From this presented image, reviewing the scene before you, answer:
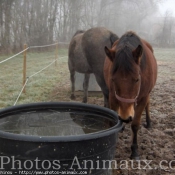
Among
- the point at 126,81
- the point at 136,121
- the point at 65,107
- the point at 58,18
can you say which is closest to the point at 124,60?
the point at 126,81

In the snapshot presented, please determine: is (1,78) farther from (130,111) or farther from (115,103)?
(130,111)

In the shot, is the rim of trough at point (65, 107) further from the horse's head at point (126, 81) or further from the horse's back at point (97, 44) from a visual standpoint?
the horse's back at point (97, 44)

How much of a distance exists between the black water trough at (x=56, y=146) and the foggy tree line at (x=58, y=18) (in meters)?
12.7

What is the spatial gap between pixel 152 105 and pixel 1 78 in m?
4.86

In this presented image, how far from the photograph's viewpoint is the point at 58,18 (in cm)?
1956

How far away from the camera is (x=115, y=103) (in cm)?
277

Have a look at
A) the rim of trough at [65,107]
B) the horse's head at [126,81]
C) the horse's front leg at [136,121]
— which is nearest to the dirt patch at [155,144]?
the horse's front leg at [136,121]

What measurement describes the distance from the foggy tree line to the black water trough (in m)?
12.7

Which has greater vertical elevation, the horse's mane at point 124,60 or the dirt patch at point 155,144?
the horse's mane at point 124,60

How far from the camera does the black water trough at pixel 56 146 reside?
4.90 feet

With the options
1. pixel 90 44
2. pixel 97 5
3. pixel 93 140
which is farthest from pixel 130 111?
pixel 97 5

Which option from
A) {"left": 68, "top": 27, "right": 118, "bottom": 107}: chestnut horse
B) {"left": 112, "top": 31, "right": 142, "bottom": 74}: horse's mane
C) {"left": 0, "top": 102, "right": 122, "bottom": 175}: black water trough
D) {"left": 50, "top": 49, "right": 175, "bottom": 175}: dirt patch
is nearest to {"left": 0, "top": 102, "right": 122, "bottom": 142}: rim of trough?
{"left": 0, "top": 102, "right": 122, "bottom": 175}: black water trough

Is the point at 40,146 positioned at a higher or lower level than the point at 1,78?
higher

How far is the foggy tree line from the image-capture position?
14552mm
